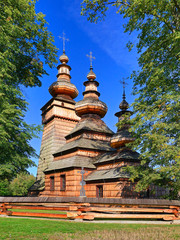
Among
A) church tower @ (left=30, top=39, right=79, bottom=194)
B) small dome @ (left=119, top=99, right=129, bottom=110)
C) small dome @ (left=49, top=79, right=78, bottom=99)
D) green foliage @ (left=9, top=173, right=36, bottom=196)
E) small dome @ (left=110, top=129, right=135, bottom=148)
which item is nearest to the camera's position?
small dome @ (left=110, top=129, right=135, bottom=148)

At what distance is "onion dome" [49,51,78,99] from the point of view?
31.0 meters

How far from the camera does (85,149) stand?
21.4 m

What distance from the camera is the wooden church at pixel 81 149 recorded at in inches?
686

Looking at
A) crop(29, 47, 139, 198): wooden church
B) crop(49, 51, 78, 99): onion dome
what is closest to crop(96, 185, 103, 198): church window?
crop(29, 47, 139, 198): wooden church

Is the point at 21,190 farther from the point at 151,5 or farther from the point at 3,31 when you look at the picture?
the point at 151,5

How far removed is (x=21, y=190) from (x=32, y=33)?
39005 mm

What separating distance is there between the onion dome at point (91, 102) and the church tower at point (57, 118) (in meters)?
2.69

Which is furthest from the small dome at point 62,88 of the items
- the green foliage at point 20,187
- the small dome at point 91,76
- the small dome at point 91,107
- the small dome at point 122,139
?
the green foliage at point 20,187

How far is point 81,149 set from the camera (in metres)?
21.2

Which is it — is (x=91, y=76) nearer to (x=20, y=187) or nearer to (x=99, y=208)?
(x=99, y=208)

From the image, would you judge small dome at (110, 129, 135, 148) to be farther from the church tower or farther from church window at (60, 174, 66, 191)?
the church tower

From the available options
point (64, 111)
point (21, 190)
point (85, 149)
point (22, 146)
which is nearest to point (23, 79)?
point (22, 146)

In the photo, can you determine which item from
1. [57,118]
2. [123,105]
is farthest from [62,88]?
[123,105]

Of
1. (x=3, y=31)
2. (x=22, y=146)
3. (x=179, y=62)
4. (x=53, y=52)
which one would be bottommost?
(x=22, y=146)
